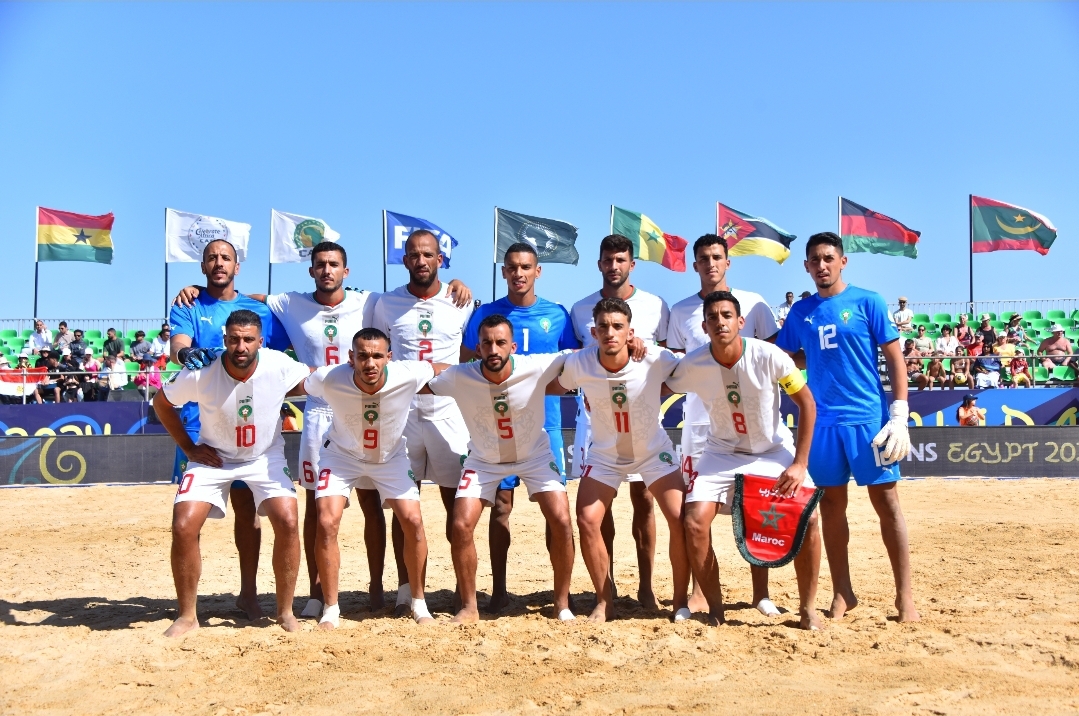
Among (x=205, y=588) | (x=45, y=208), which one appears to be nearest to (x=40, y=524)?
(x=205, y=588)

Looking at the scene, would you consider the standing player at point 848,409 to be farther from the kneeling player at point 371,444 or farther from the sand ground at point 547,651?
the kneeling player at point 371,444

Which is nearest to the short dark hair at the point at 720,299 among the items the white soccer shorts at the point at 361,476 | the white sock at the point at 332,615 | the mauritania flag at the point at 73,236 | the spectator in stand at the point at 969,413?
the white soccer shorts at the point at 361,476

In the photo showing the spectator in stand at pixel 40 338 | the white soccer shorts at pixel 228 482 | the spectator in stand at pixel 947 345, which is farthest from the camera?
the spectator in stand at pixel 40 338

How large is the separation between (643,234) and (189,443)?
19.7 metres

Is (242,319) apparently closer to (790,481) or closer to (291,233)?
(790,481)

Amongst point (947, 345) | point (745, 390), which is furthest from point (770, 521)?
point (947, 345)

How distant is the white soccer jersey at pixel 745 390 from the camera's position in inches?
237

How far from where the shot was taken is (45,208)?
25531 mm

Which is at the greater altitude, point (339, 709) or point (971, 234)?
point (971, 234)

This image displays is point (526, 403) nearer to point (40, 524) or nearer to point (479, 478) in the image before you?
point (479, 478)

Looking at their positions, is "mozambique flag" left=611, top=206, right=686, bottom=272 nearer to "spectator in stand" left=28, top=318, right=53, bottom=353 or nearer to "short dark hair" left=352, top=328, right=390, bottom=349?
"spectator in stand" left=28, top=318, right=53, bottom=353

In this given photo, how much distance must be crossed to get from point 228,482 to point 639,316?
3.15 meters

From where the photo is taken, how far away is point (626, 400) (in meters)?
6.27

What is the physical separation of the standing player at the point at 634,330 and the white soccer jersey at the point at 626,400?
12.4 inches
